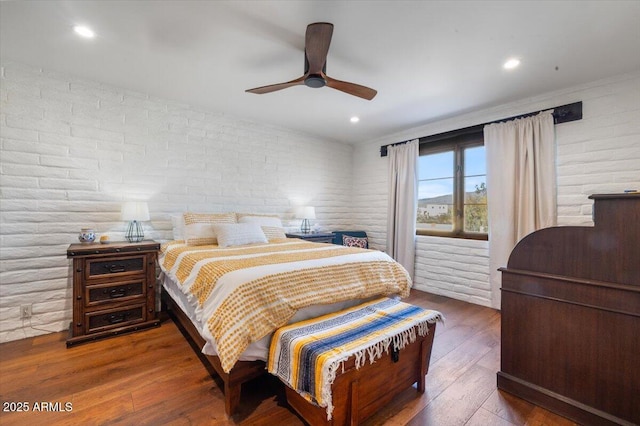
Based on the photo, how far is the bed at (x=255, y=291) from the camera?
4.82 feet

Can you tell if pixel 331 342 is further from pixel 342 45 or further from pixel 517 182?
pixel 517 182

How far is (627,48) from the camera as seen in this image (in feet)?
6.83

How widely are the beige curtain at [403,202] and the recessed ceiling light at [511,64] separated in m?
1.66

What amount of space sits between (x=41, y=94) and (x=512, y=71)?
4.28m

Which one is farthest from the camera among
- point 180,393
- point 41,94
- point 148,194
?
point 148,194

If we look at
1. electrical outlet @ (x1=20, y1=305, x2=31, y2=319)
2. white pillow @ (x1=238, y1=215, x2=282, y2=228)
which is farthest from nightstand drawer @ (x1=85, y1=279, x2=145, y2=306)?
white pillow @ (x1=238, y1=215, x2=282, y2=228)

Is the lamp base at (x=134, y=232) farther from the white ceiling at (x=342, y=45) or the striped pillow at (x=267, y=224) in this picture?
the white ceiling at (x=342, y=45)

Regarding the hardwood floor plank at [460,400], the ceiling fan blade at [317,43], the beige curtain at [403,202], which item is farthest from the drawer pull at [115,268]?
the beige curtain at [403,202]

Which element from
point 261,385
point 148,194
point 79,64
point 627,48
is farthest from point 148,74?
point 627,48

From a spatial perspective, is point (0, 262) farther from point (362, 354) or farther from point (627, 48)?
point (627, 48)

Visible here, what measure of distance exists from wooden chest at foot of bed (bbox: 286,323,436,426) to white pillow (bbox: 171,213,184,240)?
2156 millimetres

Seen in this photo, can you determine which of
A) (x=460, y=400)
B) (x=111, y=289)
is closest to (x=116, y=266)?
(x=111, y=289)

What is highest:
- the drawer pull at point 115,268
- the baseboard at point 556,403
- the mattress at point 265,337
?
the drawer pull at point 115,268

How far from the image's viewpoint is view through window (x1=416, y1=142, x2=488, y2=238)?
11.5 feet
